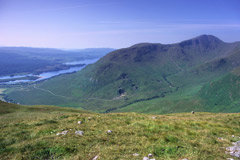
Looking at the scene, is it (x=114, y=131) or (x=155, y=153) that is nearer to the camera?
(x=155, y=153)

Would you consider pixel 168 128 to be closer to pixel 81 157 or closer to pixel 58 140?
pixel 81 157

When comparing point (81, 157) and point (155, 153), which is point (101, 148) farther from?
point (155, 153)

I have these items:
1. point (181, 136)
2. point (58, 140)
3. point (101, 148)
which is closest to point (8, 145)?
point (58, 140)

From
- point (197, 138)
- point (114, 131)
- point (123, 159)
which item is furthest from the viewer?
point (114, 131)

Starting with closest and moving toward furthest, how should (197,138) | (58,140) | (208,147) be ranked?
(208,147) → (58,140) → (197,138)

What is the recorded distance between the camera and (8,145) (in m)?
13.8

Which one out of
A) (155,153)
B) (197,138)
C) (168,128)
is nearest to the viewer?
(155,153)

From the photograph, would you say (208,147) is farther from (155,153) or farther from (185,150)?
(155,153)

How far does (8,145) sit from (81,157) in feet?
25.1

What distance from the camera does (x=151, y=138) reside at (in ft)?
49.2

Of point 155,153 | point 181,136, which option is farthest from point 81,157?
point 181,136

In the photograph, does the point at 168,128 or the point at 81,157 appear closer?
the point at 81,157

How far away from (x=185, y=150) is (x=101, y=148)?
23.6 ft

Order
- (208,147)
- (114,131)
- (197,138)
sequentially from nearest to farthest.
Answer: (208,147) → (197,138) → (114,131)
